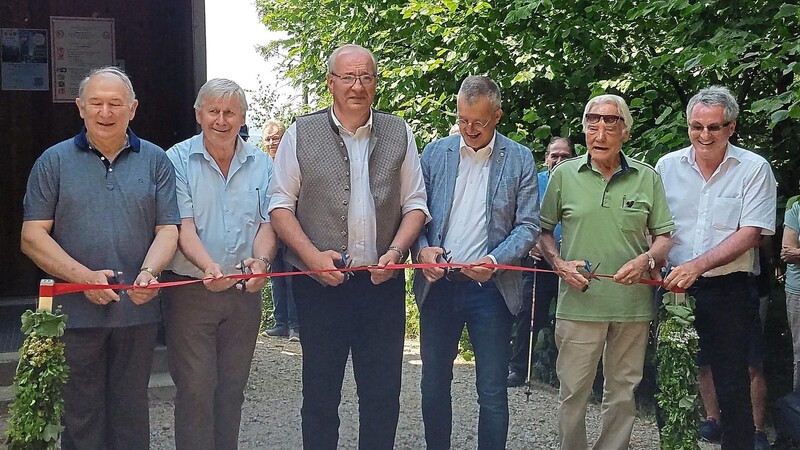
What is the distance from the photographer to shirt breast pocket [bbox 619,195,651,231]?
4.34 metres

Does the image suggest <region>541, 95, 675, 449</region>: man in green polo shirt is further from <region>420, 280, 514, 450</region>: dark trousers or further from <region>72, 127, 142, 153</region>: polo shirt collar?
<region>72, 127, 142, 153</region>: polo shirt collar

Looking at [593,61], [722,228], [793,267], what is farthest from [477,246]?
[593,61]

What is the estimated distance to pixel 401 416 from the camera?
21.3 ft

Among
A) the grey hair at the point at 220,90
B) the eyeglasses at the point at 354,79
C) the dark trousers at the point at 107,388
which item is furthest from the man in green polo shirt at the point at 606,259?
the dark trousers at the point at 107,388

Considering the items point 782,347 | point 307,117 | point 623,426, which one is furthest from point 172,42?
point 782,347

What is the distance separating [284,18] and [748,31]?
11615mm

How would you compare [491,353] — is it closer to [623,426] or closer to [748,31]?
[623,426]

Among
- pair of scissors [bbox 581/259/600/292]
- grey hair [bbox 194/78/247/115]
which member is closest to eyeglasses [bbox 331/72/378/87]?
grey hair [bbox 194/78/247/115]

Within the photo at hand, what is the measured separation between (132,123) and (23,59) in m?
1.01

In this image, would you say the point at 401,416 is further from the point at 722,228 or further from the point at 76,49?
the point at 76,49

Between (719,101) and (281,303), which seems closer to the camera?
(719,101)

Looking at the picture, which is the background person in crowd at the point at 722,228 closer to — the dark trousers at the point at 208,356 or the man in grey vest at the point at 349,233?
the man in grey vest at the point at 349,233

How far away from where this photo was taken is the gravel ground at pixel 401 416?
5.84 metres

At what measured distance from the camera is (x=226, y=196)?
413 cm
